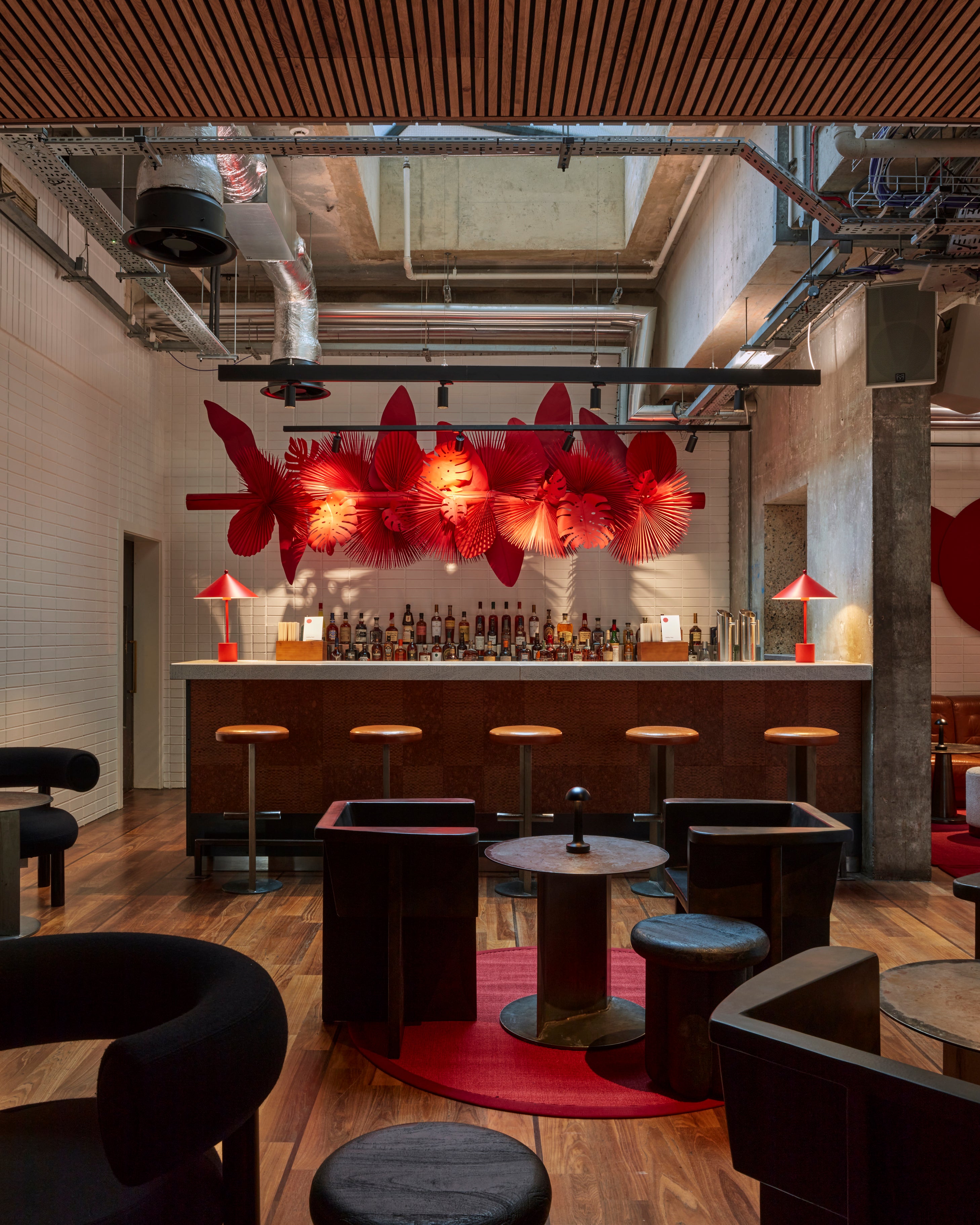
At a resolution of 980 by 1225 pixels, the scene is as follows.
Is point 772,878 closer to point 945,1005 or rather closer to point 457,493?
point 945,1005

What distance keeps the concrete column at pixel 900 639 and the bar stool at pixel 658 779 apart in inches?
44.3

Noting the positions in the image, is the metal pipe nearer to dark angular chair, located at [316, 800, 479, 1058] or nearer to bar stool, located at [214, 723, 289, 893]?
dark angular chair, located at [316, 800, 479, 1058]

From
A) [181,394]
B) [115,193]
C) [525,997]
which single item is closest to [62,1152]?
[525,997]

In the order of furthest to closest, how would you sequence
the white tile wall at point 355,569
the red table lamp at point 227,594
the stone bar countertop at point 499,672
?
the white tile wall at point 355,569 < the red table lamp at point 227,594 < the stone bar countertop at point 499,672

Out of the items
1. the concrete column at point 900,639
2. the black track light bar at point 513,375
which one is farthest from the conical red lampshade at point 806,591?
the black track light bar at point 513,375

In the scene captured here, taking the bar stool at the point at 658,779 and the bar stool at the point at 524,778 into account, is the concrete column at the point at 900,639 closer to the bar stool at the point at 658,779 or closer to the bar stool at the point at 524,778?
the bar stool at the point at 658,779

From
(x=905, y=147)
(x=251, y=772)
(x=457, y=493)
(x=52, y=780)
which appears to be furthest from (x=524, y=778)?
(x=905, y=147)

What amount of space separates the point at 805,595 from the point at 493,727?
2054mm

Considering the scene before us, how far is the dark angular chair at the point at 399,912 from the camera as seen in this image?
125 inches

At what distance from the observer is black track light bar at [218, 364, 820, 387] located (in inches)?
212

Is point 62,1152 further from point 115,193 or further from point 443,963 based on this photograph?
point 115,193

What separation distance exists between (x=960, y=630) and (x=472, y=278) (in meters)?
5.25

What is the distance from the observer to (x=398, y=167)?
7.38 m

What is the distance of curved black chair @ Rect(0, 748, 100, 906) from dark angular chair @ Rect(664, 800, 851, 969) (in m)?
3.16
